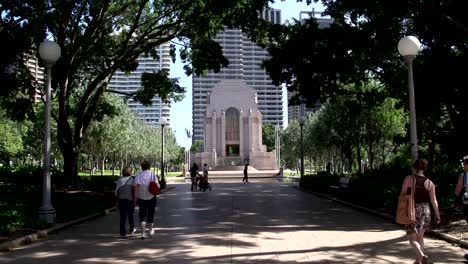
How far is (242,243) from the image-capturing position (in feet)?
33.4

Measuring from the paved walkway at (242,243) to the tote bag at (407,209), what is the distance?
44.5 inches

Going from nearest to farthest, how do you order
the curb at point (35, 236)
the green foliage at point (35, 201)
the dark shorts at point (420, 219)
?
1. the dark shorts at point (420, 219)
2. the curb at point (35, 236)
3. the green foliage at point (35, 201)

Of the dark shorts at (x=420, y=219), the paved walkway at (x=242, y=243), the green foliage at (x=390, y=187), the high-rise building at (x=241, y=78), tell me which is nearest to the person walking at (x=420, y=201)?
the dark shorts at (x=420, y=219)

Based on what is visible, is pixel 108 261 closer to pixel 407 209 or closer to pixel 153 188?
pixel 153 188

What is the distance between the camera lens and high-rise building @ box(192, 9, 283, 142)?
387 feet

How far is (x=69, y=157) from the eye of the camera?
23922mm

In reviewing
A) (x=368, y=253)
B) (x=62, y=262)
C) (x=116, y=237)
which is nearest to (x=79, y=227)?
→ (x=116, y=237)

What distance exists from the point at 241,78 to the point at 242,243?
121707 millimetres

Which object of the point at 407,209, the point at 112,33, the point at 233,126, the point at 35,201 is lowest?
the point at 35,201

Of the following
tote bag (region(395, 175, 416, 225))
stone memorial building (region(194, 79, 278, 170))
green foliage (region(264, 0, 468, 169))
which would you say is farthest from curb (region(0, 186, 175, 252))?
stone memorial building (region(194, 79, 278, 170))

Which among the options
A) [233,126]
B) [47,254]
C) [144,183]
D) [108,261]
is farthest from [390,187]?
[233,126]

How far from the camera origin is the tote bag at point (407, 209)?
25.2 feet

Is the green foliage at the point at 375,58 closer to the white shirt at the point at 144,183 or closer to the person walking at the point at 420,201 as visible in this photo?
the white shirt at the point at 144,183

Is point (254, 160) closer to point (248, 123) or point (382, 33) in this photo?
point (248, 123)
